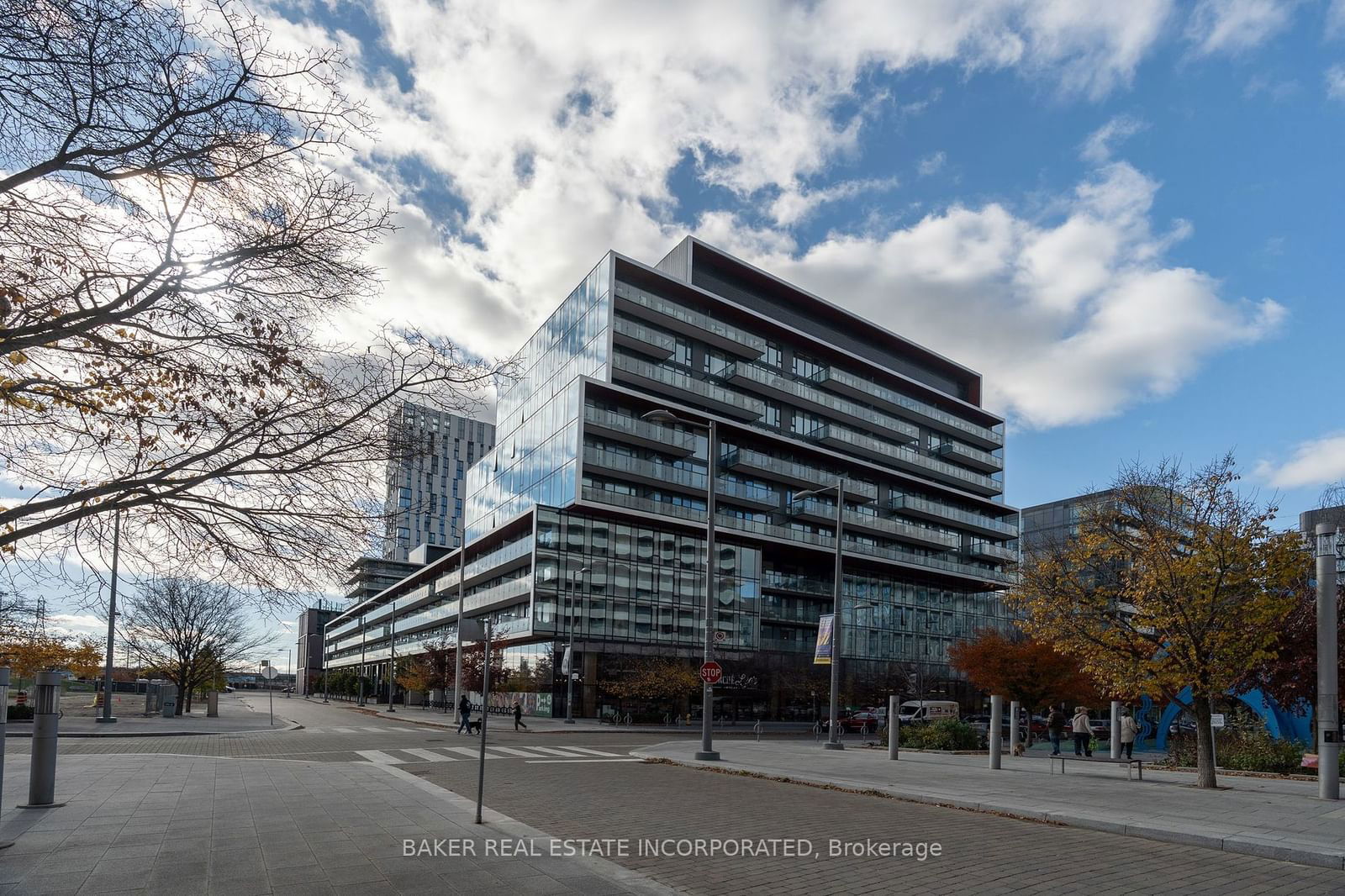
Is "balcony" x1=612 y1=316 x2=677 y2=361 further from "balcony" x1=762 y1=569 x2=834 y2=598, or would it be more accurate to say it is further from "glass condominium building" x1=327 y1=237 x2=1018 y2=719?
"balcony" x1=762 y1=569 x2=834 y2=598

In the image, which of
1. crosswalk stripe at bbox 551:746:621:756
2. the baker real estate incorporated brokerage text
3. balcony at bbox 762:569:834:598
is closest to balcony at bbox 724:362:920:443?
balcony at bbox 762:569:834:598

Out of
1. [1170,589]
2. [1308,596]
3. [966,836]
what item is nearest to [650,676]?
[1308,596]

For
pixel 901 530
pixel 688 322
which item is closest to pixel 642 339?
pixel 688 322

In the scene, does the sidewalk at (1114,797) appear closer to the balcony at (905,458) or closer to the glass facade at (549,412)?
the glass facade at (549,412)

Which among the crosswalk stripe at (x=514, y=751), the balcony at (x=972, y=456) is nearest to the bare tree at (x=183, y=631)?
the crosswalk stripe at (x=514, y=751)

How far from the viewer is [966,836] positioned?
11000 millimetres

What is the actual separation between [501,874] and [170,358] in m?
5.88

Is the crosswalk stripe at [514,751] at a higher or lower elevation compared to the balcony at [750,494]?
lower

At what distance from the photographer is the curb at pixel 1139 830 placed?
9891 mm

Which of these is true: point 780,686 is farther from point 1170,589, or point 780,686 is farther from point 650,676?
point 1170,589

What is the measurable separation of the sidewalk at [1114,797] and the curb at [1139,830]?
12 mm

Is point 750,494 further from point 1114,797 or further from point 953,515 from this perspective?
point 1114,797

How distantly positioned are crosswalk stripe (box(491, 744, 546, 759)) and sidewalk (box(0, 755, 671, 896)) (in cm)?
934

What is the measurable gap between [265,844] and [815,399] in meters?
70.0
